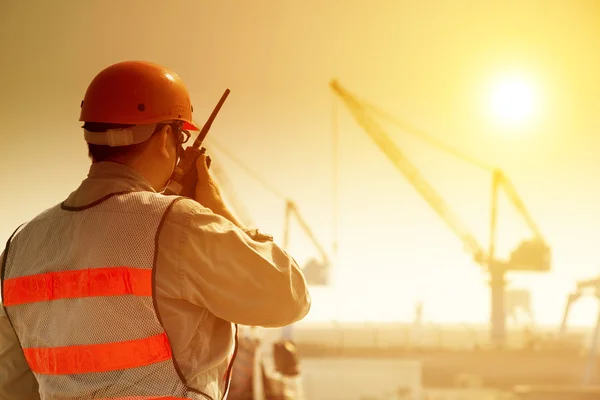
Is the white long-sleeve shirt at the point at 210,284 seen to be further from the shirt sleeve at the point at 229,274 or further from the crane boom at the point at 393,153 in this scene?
the crane boom at the point at 393,153

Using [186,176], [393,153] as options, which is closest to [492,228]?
[393,153]

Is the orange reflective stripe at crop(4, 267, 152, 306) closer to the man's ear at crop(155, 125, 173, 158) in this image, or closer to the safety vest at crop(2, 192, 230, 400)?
→ the safety vest at crop(2, 192, 230, 400)

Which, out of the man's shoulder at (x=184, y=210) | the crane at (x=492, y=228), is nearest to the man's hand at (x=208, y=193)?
the man's shoulder at (x=184, y=210)

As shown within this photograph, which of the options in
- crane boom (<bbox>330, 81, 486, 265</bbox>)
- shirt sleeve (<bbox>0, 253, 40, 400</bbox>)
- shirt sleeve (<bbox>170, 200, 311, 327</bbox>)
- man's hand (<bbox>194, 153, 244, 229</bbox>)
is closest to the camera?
shirt sleeve (<bbox>170, 200, 311, 327</bbox>)

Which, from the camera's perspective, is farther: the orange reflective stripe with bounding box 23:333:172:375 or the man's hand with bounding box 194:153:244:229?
the man's hand with bounding box 194:153:244:229

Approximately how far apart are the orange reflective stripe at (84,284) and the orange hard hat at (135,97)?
0.34 meters

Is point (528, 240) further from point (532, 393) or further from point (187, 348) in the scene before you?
point (187, 348)

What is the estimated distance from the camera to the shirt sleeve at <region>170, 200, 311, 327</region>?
53.6 inches

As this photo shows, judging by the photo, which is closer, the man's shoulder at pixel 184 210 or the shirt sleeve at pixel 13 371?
the man's shoulder at pixel 184 210

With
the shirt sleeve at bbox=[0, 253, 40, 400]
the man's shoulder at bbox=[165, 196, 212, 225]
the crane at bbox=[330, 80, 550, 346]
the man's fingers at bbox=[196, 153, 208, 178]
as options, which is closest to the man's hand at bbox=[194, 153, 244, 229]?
the man's fingers at bbox=[196, 153, 208, 178]

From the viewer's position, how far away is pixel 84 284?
1400 millimetres

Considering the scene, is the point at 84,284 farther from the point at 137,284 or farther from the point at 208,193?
the point at 208,193

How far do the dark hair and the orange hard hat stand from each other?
1cm

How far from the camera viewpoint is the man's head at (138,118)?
1.54 meters
